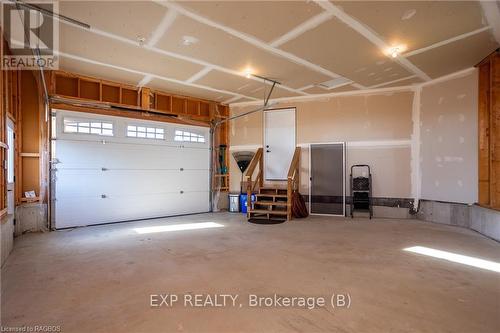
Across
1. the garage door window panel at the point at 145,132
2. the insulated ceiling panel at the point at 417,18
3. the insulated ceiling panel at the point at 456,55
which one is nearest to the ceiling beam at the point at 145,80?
the garage door window panel at the point at 145,132

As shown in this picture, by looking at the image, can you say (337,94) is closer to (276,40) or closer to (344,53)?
(344,53)

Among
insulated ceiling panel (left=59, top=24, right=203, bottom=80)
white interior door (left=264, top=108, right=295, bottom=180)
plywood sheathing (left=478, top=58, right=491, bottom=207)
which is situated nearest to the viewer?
insulated ceiling panel (left=59, top=24, right=203, bottom=80)

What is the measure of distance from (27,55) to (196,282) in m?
4.62

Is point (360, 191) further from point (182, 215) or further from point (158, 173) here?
point (158, 173)

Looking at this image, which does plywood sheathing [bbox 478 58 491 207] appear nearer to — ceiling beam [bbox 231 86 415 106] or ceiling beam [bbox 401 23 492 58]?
ceiling beam [bbox 401 23 492 58]

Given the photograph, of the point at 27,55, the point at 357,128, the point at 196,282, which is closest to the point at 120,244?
the point at 196,282

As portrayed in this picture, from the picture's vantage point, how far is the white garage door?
5.33 meters

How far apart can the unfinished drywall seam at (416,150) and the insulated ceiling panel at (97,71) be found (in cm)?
592

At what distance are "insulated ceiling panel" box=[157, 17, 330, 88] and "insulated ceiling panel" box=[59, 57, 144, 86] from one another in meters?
1.67

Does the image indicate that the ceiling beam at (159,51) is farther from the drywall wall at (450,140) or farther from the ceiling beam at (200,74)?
the drywall wall at (450,140)

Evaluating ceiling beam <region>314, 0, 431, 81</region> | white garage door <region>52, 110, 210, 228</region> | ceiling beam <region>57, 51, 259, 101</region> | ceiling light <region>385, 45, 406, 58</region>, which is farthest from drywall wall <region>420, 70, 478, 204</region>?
white garage door <region>52, 110, 210, 228</region>

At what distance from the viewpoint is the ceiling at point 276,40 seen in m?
3.18

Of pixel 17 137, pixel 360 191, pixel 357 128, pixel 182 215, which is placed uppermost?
pixel 357 128

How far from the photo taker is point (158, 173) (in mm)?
6562
